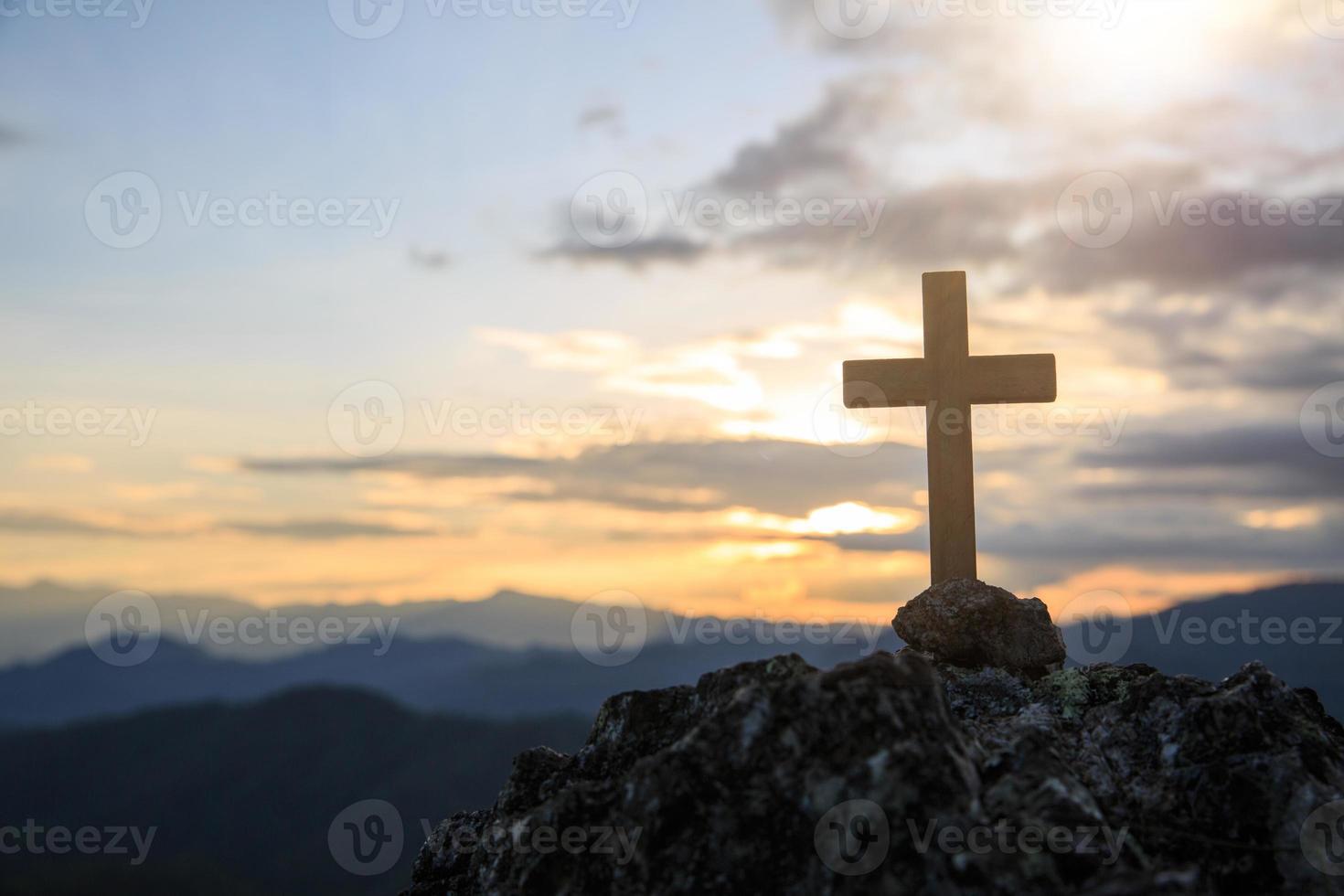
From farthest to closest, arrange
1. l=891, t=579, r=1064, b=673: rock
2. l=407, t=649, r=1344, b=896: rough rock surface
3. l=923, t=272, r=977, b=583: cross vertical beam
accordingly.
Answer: l=923, t=272, r=977, b=583: cross vertical beam
l=891, t=579, r=1064, b=673: rock
l=407, t=649, r=1344, b=896: rough rock surface

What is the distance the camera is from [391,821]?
1446 cm

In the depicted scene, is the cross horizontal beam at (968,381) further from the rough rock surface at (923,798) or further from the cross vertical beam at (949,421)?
the rough rock surface at (923,798)

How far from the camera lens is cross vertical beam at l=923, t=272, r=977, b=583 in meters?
12.1

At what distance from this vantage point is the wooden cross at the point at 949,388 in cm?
1208

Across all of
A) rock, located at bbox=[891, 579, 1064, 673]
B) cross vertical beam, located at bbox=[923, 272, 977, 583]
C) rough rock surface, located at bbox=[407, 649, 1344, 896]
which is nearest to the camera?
rough rock surface, located at bbox=[407, 649, 1344, 896]

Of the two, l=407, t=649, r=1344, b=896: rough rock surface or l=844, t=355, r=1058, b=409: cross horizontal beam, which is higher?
l=844, t=355, r=1058, b=409: cross horizontal beam

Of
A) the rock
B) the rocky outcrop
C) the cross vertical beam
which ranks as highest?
the cross vertical beam

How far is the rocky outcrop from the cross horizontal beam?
598 centimetres

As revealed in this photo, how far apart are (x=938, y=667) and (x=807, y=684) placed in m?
4.53

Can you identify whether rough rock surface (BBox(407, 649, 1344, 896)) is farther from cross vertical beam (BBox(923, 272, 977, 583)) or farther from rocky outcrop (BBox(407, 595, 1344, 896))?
cross vertical beam (BBox(923, 272, 977, 583))

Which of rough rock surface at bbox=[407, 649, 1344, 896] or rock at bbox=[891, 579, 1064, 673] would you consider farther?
rock at bbox=[891, 579, 1064, 673]

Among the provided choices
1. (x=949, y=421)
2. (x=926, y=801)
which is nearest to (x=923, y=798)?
(x=926, y=801)

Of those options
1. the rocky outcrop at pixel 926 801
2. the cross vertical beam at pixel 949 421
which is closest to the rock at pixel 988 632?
the cross vertical beam at pixel 949 421

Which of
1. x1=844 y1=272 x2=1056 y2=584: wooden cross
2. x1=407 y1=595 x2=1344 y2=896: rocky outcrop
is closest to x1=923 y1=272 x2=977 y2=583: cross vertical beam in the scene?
x1=844 y1=272 x2=1056 y2=584: wooden cross
